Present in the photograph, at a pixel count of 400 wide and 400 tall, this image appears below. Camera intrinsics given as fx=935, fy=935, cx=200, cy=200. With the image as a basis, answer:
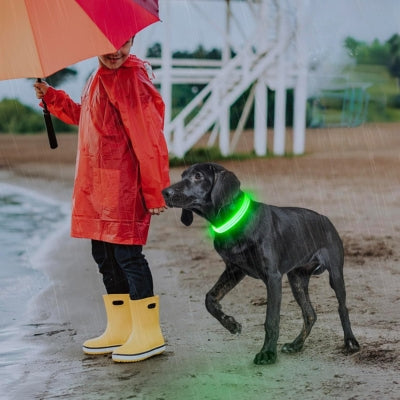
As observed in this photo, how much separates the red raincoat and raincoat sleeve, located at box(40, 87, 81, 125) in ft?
0.95

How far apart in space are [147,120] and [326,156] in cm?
1392

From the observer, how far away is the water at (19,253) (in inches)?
232

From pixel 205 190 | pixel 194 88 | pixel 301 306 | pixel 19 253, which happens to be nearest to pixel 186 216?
pixel 205 190

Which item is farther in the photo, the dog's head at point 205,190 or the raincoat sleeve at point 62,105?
the raincoat sleeve at point 62,105

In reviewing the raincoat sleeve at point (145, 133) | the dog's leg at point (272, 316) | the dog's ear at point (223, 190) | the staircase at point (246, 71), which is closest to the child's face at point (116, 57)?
the raincoat sleeve at point (145, 133)

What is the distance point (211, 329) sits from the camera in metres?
5.84

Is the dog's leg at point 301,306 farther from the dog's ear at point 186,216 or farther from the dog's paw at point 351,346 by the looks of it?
the dog's ear at point 186,216

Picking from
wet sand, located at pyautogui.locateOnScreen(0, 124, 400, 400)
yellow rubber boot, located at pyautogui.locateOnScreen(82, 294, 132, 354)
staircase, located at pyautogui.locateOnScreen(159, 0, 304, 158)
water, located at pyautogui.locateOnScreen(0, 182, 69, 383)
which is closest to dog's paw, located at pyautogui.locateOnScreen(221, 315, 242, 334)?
wet sand, located at pyautogui.locateOnScreen(0, 124, 400, 400)

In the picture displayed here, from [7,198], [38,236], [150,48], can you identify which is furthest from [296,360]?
[150,48]

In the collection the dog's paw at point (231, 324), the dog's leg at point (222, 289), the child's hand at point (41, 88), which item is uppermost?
the child's hand at point (41, 88)

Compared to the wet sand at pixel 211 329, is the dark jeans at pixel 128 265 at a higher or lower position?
higher

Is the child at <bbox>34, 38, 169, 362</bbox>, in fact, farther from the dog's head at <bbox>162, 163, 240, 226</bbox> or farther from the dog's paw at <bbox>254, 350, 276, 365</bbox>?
the dog's paw at <bbox>254, 350, 276, 365</bbox>

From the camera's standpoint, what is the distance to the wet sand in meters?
4.70

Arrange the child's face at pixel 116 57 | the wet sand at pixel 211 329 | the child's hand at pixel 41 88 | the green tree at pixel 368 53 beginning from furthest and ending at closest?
the green tree at pixel 368 53 < the child's hand at pixel 41 88 < the child's face at pixel 116 57 < the wet sand at pixel 211 329
